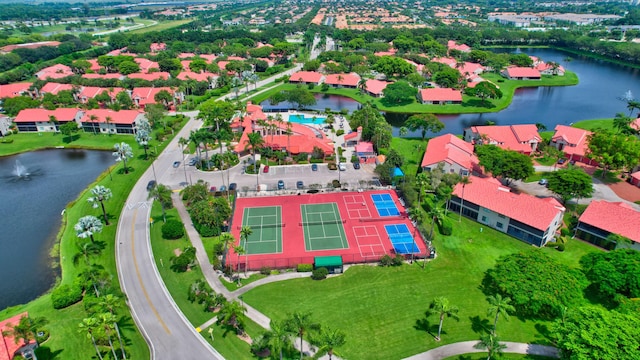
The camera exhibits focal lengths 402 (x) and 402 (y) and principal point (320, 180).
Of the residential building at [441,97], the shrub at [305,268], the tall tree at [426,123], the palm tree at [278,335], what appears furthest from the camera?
the residential building at [441,97]

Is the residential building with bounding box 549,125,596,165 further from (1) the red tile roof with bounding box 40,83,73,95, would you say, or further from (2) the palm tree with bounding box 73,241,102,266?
(1) the red tile roof with bounding box 40,83,73,95

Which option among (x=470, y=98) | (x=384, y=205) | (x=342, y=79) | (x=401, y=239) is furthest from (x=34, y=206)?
(x=470, y=98)

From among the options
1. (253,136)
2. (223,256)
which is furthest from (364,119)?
(223,256)

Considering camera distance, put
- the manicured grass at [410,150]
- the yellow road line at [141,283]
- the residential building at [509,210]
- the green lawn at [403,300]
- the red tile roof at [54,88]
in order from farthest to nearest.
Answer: the red tile roof at [54,88] < the manicured grass at [410,150] < the residential building at [509,210] < the yellow road line at [141,283] < the green lawn at [403,300]

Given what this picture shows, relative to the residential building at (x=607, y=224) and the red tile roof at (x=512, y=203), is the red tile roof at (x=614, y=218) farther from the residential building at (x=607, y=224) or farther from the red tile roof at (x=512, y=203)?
the red tile roof at (x=512, y=203)

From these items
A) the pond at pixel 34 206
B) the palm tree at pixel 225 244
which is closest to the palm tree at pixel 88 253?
the pond at pixel 34 206

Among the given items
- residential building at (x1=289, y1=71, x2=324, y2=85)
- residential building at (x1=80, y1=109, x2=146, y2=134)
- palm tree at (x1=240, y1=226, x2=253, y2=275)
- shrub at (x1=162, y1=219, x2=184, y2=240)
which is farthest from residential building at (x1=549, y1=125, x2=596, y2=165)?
residential building at (x1=80, y1=109, x2=146, y2=134)

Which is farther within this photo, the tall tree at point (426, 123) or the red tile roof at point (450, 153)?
the tall tree at point (426, 123)
